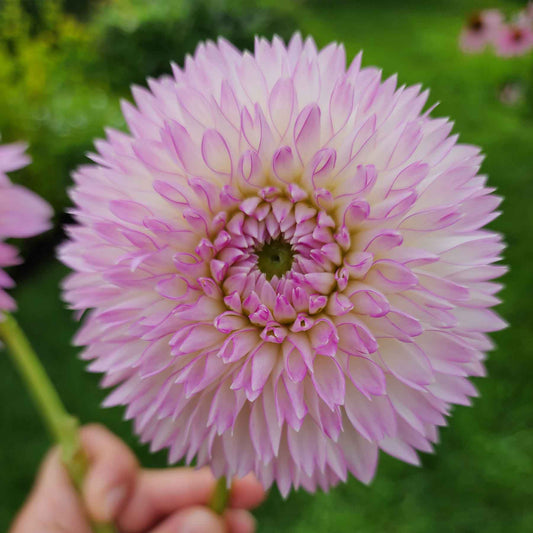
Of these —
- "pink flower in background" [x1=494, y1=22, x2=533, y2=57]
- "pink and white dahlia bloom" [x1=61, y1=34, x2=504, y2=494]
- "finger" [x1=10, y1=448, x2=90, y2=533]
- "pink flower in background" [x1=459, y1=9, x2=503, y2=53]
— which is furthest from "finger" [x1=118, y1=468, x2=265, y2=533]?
"pink flower in background" [x1=459, y1=9, x2=503, y2=53]

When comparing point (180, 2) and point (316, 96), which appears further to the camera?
point (180, 2)

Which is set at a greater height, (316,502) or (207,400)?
(207,400)

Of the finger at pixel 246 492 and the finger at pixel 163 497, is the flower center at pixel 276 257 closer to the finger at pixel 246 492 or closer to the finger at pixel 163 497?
the finger at pixel 246 492

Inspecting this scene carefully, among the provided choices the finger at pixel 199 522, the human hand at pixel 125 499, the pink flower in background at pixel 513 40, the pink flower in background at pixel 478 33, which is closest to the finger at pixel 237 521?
the human hand at pixel 125 499

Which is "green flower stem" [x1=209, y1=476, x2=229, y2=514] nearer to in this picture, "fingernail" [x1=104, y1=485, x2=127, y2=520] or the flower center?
"fingernail" [x1=104, y1=485, x2=127, y2=520]

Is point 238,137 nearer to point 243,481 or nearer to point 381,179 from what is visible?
point 381,179

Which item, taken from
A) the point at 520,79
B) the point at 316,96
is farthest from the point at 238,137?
the point at 520,79

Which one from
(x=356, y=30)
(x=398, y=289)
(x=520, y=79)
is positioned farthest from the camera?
(x=356, y=30)
